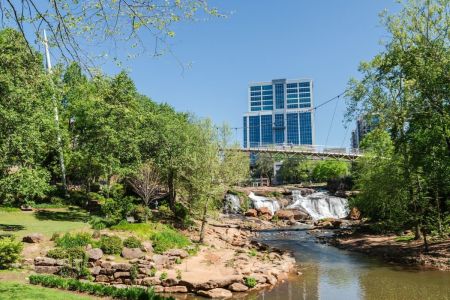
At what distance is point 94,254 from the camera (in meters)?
20.2

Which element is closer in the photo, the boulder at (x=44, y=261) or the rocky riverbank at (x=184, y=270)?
the rocky riverbank at (x=184, y=270)

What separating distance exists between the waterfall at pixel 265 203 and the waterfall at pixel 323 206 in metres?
1.99

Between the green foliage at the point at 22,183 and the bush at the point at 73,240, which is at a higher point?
the green foliage at the point at 22,183

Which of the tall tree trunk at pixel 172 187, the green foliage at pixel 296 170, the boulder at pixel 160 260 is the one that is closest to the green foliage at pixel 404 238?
the tall tree trunk at pixel 172 187

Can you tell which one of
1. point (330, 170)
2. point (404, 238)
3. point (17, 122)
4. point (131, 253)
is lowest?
point (404, 238)

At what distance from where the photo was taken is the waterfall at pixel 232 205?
2196 inches

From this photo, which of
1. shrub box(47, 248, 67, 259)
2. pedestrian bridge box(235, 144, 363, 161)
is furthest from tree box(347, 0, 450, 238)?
pedestrian bridge box(235, 144, 363, 161)

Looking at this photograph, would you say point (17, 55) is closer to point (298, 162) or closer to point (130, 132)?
point (130, 132)

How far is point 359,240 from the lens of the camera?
3438 centimetres

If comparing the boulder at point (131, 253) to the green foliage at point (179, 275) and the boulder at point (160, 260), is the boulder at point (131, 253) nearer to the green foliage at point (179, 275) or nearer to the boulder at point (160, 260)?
the boulder at point (160, 260)

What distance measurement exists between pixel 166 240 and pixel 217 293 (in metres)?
7.90

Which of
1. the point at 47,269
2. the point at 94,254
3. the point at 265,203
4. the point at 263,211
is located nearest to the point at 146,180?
the point at 94,254

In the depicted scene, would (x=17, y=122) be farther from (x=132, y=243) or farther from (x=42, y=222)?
(x=132, y=243)

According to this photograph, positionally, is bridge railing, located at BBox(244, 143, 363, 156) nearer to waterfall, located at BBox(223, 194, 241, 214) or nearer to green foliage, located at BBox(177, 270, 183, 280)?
waterfall, located at BBox(223, 194, 241, 214)
